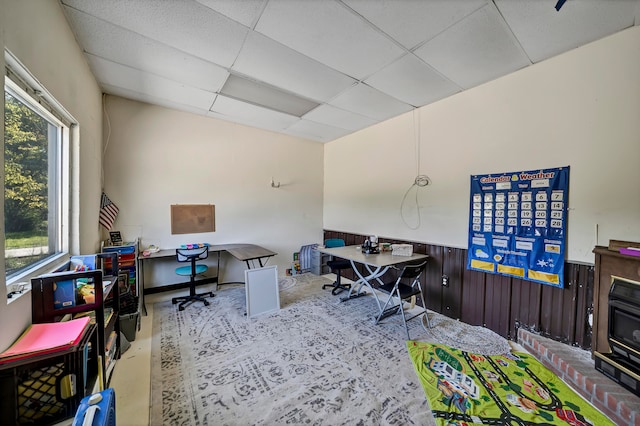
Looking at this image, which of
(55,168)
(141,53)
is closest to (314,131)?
(141,53)

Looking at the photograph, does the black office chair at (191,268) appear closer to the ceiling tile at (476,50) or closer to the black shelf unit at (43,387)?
the black shelf unit at (43,387)

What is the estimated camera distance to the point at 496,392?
6.17 feet

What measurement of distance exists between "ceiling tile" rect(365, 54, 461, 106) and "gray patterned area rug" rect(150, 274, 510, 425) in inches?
113

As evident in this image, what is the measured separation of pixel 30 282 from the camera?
1.42m

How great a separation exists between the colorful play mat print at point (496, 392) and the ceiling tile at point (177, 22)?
3.36 meters

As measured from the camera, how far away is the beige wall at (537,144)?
1975 mm

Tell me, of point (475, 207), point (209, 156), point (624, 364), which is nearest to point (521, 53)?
point (475, 207)

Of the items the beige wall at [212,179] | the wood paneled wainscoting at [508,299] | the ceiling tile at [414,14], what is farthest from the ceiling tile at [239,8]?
the wood paneled wainscoting at [508,299]

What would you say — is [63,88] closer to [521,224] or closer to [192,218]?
[192,218]

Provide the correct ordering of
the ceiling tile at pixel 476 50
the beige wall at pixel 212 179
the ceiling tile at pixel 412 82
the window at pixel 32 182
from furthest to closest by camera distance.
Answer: the beige wall at pixel 212 179, the ceiling tile at pixel 412 82, the ceiling tile at pixel 476 50, the window at pixel 32 182

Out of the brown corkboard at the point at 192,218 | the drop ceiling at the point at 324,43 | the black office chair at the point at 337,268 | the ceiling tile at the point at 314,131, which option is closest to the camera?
the drop ceiling at the point at 324,43

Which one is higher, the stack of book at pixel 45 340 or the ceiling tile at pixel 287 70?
the ceiling tile at pixel 287 70

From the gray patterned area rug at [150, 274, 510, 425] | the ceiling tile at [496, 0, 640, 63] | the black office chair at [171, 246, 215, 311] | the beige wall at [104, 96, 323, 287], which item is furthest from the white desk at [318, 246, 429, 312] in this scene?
the ceiling tile at [496, 0, 640, 63]

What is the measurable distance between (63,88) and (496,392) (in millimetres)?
4186
